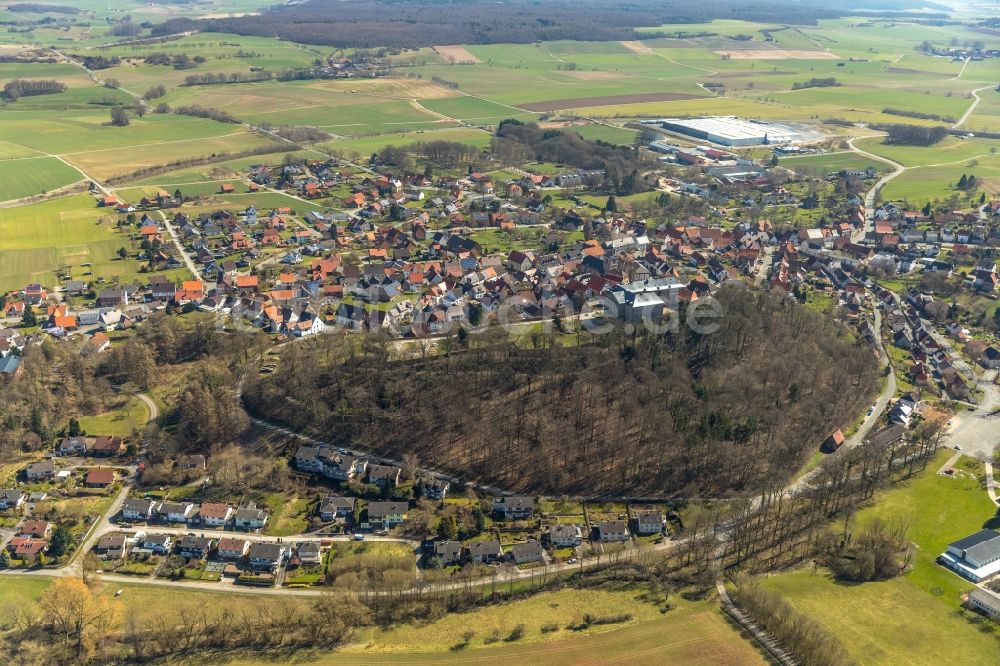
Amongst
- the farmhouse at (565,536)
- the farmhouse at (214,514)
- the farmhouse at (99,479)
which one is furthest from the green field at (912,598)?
the farmhouse at (99,479)

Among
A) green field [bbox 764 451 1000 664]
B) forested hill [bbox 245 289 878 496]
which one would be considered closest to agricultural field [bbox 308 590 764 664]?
green field [bbox 764 451 1000 664]

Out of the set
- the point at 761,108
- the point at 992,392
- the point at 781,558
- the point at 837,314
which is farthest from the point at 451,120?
the point at 781,558

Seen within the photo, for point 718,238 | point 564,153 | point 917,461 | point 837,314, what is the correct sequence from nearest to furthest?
point 917,461 → point 837,314 → point 718,238 → point 564,153

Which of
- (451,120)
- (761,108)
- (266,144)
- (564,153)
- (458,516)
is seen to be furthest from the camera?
(761,108)

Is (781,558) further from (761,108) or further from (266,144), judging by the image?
(761,108)

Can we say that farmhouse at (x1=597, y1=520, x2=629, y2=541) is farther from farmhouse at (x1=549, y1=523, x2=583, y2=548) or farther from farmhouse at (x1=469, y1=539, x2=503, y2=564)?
farmhouse at (x1=469, y1=539, x2=503, y2=564)

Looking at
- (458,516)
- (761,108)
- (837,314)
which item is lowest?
(458,516)

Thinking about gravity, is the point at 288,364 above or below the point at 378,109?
below

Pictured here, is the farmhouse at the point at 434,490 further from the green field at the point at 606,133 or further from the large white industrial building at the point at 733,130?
the large white industrial building at the point at 733,130
